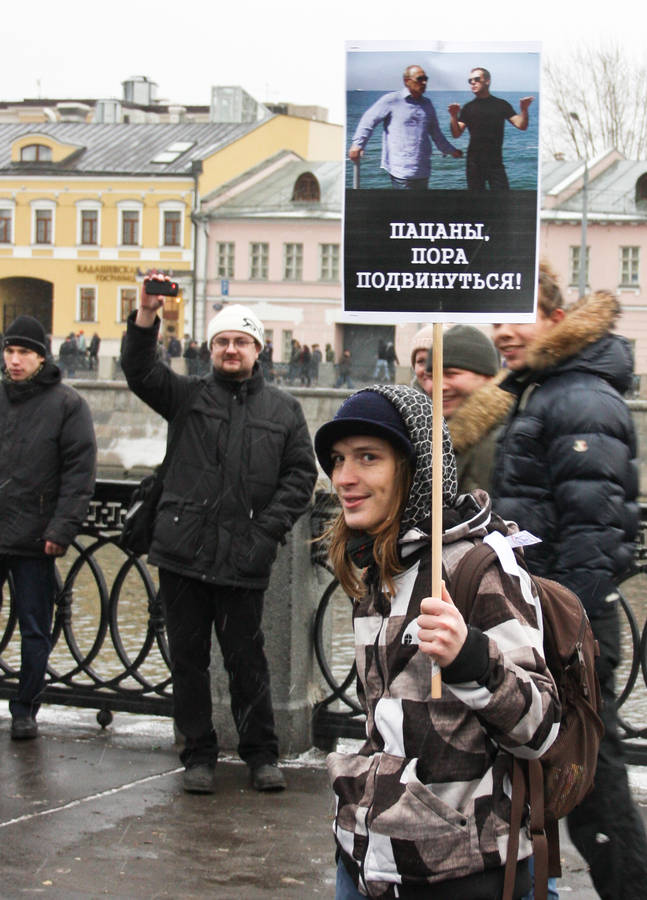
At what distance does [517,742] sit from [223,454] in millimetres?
2854

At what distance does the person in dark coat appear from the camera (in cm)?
354

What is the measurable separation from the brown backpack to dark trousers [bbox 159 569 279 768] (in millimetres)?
2633

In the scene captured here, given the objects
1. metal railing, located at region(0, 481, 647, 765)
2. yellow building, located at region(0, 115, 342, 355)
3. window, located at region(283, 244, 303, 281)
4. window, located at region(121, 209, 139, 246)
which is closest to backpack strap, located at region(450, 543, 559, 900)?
metal railing, located at region(0, 481, 647, 765)

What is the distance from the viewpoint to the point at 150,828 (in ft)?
15.9

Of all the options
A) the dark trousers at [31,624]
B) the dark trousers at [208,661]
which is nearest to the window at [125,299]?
the dark trousers at [31,624]

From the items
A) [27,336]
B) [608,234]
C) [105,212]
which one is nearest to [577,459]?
[27,336]

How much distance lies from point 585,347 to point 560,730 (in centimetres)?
142

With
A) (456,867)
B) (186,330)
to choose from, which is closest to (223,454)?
(456,867)

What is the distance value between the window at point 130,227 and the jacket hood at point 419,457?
58.4m

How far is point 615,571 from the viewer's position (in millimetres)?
3598

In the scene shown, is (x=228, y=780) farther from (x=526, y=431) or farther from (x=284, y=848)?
(x=526, y=431)

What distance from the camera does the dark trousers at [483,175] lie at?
111 inches

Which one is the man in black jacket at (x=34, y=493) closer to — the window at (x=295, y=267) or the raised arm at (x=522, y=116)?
the raised arm at (x=522, y=116)

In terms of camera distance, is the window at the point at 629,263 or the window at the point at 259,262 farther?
the window at the point at 259,262
